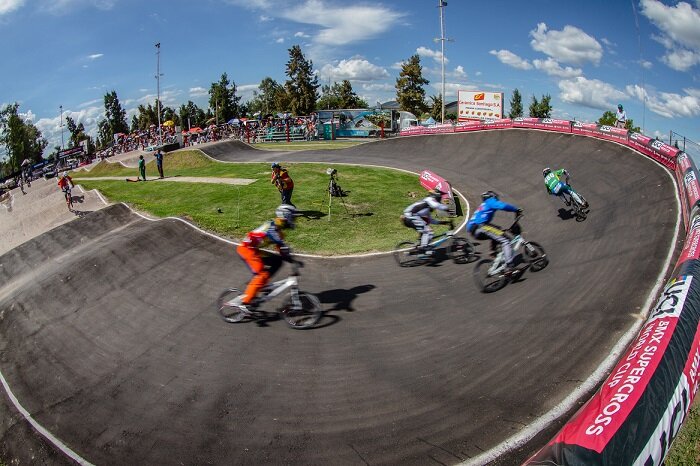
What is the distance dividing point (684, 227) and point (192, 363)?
12.7 m

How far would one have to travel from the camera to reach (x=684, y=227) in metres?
11.3

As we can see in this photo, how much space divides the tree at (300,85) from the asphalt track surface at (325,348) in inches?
2919

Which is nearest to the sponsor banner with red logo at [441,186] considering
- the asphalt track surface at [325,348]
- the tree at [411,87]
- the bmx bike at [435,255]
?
the asphalt track surface at [325,348]

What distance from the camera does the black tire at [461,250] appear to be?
1325 cm

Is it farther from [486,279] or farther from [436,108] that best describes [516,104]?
[486,279]

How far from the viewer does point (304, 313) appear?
10219 millimetres

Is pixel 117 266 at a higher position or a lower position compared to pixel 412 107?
lower

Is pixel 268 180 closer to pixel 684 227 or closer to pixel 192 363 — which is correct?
pixel 192 363

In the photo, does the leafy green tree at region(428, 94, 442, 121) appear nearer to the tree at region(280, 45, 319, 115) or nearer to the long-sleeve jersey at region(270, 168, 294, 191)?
the tree at region(280, 45, 319, 115)

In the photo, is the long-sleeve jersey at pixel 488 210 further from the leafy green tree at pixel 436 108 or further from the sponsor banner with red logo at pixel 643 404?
the leafy green tree at pixel 436 108

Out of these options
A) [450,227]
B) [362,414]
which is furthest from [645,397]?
[450,227]

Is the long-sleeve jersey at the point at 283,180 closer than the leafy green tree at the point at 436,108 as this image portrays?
Yes

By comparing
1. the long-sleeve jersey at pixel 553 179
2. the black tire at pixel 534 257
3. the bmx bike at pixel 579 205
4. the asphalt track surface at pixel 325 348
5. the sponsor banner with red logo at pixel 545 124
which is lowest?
the asphalt track surface at pixel 325 348

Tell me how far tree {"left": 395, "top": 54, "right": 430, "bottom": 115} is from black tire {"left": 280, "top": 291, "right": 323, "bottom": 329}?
72.7 metres
